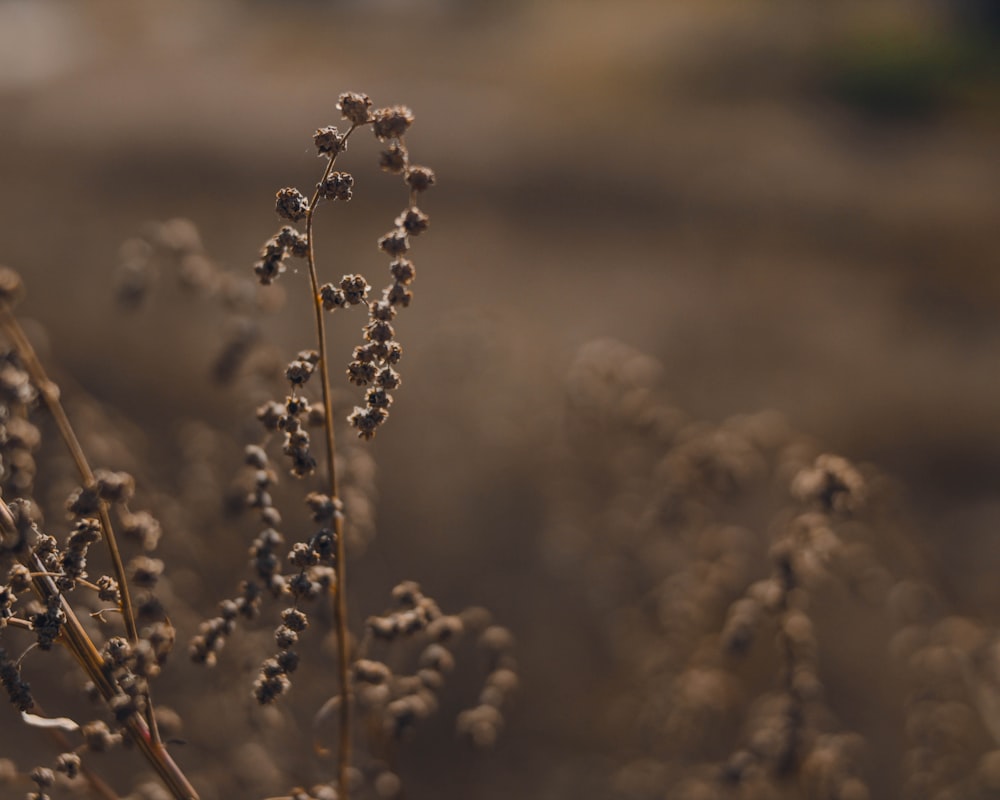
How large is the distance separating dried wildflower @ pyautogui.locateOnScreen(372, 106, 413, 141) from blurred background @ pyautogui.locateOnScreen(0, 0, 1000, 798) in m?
2.05

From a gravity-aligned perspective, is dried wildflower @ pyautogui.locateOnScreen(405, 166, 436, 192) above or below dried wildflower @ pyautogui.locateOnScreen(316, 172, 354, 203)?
above

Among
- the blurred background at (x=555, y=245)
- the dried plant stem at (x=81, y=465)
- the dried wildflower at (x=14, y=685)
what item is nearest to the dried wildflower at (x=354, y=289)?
the dried plant stem at (x=81, y=465)

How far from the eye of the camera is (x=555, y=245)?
9883 millimetres

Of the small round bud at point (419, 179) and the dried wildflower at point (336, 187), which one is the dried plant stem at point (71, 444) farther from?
the small round bud at point (419, 179)

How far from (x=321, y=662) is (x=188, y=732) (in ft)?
2.01

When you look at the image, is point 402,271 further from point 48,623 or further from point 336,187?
point 48,623

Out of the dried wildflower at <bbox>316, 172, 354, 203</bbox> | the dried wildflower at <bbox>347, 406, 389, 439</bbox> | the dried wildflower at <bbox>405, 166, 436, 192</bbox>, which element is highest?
the dried wildflower at <bbox>405, 166, 436, 192</bbox>

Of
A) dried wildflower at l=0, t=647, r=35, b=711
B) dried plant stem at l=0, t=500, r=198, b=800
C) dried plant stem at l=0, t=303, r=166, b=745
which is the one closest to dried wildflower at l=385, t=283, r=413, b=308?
dried plant stem at l=0, t=303, r=166, b=745

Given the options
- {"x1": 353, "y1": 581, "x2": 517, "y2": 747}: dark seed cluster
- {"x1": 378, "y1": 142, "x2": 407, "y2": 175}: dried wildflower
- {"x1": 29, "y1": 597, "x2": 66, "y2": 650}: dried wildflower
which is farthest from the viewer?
{"x1": 353, "y1": 581, "x2": 517, "y2": 747}: dark seed cluster

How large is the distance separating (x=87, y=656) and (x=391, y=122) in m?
1.04

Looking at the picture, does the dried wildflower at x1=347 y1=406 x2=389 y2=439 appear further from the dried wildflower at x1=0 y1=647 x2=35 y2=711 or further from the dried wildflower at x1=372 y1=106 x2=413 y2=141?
the dried wildflower at x1=0 y1=647 x2=35 y2=711

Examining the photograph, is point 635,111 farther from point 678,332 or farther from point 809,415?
point 809,415

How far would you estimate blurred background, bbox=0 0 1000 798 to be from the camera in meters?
5.43

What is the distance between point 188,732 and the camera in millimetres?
3850
